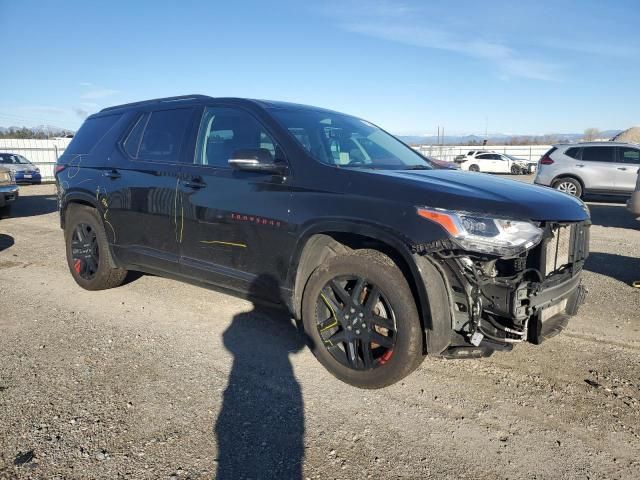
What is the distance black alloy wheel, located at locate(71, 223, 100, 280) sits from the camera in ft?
16.7

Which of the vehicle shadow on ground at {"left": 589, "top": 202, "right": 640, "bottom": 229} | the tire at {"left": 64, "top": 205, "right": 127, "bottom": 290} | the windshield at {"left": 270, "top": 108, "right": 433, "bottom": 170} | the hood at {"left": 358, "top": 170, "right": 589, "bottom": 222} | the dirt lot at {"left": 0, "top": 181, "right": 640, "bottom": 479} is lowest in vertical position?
the dirt lot at {"left": 0, "top": 181, "right": 640, "bottom": 479}

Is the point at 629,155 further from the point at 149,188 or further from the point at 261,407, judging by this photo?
the point at 261,407

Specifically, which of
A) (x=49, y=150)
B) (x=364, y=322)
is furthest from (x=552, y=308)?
(x=49, y=150)

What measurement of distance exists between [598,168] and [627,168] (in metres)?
0.68

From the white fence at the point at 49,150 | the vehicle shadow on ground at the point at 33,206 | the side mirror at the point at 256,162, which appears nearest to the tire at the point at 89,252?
the side mirror at the point at 256,162

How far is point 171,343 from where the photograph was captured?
156 inches

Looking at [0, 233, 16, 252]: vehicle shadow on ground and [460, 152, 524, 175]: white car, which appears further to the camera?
[460, 152, 524, 175]: white car

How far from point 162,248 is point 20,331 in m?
1.36

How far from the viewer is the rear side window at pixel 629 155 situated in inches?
516

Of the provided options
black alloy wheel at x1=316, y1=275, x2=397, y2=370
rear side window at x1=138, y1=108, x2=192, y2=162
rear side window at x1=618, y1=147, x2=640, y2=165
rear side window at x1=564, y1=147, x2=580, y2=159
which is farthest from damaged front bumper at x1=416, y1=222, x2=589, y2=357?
rear side window at x1=564, y1=147, x2=580, y2=159

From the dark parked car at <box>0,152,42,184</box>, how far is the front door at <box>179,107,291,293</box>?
865 inches

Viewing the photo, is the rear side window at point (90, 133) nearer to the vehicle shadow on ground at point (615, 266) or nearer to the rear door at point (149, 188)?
the rear door at point (149, 188)

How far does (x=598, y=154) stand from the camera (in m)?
13.6

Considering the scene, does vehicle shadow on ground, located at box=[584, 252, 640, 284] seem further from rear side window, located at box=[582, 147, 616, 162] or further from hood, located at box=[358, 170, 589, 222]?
rear side window, located at box=[582, 147, 616, 162]
